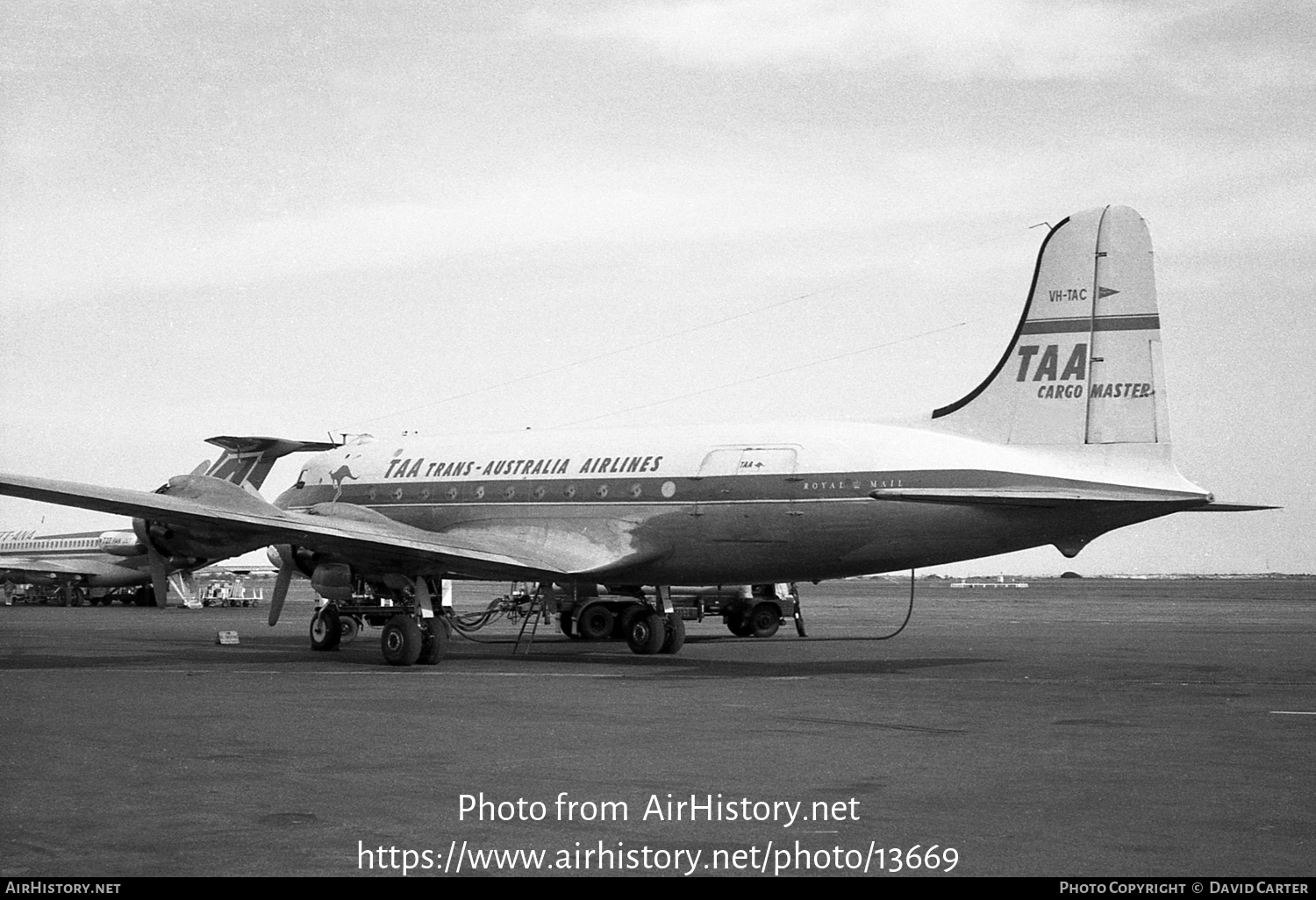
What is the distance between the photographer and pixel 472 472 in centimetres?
2897

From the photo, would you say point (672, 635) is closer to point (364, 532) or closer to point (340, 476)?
Answer: point (364, 532)

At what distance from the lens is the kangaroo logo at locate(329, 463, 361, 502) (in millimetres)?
31188

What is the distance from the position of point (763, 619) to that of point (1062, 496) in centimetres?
1648

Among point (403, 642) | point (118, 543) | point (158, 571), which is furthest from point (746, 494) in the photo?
point (118, 543)

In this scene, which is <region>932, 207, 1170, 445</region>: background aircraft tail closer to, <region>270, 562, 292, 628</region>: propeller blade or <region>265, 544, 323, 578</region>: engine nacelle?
<region>265, 544, 323, 578</region>: engine nacelle

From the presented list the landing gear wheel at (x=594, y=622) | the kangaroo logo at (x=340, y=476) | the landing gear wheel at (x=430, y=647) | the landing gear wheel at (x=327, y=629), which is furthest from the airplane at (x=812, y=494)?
the landing gear wheel at (x=594, y=622)

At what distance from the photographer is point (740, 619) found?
37.2 metres

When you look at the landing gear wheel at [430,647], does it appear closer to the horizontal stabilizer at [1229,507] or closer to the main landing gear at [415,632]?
the main landing gear at [415,632]

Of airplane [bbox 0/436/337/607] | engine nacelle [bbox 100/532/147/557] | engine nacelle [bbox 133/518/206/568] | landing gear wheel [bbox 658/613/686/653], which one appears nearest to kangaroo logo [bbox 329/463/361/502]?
engine nacelle [bbox 133/518/206/568]

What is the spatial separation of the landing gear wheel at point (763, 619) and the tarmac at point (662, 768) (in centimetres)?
1214

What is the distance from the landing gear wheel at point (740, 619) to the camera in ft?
121
